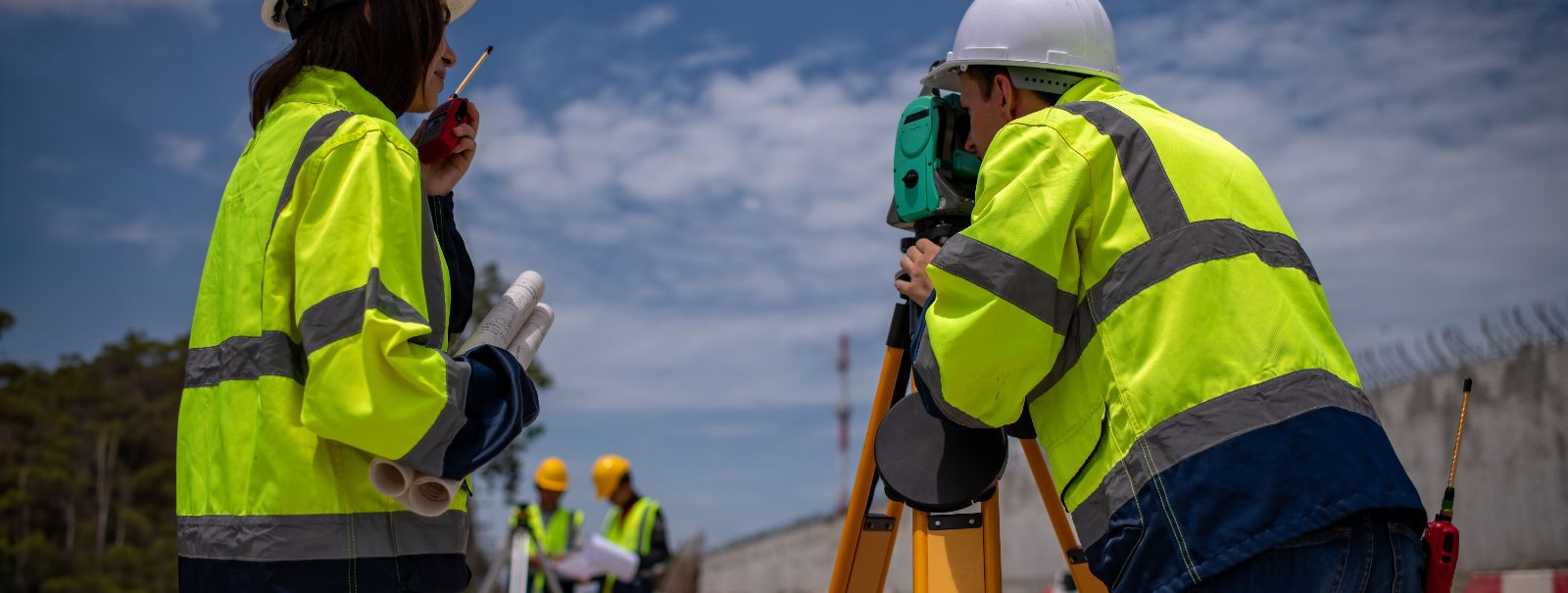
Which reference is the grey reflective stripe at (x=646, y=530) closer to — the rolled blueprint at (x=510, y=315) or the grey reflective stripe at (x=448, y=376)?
the rolled blueprint at (x=510, y=315)

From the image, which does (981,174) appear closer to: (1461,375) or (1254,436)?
(1254,436)

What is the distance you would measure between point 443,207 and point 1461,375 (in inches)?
335

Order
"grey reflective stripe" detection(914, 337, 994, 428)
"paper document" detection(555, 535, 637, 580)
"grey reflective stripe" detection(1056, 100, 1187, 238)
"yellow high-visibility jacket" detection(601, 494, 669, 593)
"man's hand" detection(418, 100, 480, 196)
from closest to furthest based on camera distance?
"grey reflective stripe" detection(1056, 100, 1187, 238), "grey reflective stripe" detection(914, 337, 994, 428), "man's hand" detection(418, 100, 480, 196), "paper document" detection(555, 535, 637, 580), "yellow high-visibility jacket" detection(601, 494, 669, 593)

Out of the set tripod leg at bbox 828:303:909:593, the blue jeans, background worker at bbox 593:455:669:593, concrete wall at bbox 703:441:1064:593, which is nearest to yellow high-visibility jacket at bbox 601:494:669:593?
background worker at bbox 593:455:669:593

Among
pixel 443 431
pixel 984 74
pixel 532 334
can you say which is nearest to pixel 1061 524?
pixel 984 74

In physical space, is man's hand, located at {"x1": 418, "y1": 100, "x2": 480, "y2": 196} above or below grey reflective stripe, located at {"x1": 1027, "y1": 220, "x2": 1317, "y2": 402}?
above

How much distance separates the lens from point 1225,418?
6.39ft

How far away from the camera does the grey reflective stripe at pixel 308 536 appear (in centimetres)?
191

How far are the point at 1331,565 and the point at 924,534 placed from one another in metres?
1.07

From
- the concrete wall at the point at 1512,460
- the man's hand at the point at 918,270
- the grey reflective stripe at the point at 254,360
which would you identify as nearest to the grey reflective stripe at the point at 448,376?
the grey reflective stripe at the point at 254,360

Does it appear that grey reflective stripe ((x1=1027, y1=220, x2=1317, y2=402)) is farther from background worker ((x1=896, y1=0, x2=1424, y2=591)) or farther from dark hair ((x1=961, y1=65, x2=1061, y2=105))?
dark hair ((x1=961, y1=65, x2=1061, y2=105))

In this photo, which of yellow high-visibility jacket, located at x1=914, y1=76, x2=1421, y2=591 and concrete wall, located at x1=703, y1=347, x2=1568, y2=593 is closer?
yellow high-visibility jacket, located at x1=914, y1=76, x2=1421, y2=591

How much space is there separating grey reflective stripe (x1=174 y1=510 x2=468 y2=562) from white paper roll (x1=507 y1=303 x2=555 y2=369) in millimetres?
350

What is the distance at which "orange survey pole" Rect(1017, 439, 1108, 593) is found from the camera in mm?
2646
